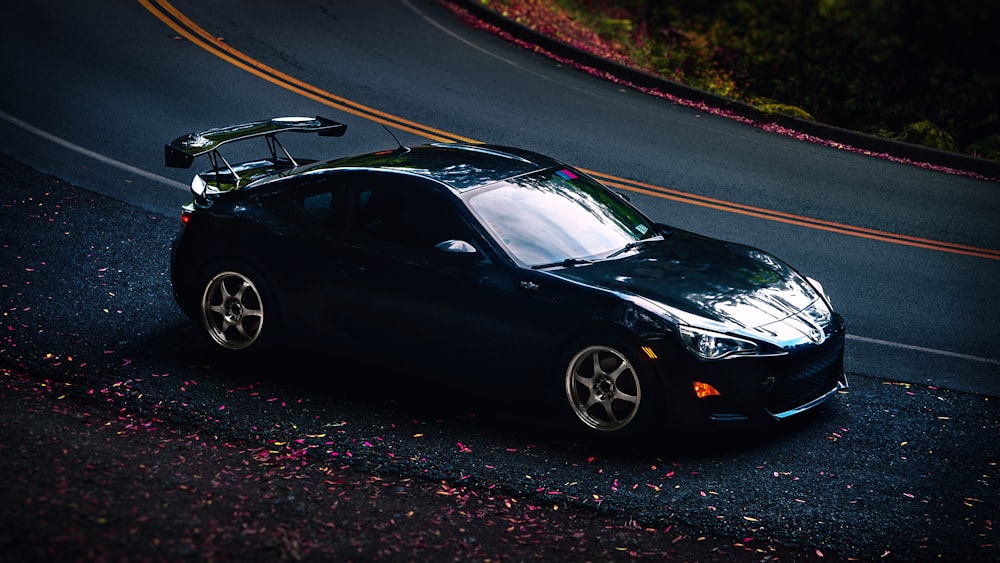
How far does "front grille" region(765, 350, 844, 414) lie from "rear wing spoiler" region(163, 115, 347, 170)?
3.71 meters

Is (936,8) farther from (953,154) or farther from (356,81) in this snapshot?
(356,81)

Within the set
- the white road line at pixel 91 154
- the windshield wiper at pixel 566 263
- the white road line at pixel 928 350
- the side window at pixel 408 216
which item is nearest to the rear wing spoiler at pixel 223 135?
the side window at pixel 408 216

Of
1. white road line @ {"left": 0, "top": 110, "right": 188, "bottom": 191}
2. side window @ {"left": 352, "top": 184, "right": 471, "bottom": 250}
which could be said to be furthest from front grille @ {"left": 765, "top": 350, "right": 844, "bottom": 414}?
white road line @ {"left": 0, "top": 110, "right": 188, "bottom": 191}

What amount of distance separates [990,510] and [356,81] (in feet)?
38.4

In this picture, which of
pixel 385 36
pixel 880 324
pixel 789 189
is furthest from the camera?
pixel 385 36

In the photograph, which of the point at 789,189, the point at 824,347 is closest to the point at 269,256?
the point at 824,347

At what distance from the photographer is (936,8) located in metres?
18.8

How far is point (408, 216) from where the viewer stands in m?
6.79

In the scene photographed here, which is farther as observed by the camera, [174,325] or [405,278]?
[174,325]

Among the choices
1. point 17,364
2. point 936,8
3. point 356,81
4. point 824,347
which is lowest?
point 17,364

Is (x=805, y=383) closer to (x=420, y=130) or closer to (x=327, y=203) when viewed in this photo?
(x=327, y=203)

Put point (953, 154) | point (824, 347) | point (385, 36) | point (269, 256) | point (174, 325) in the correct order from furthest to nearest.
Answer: point (385, 36), point (953, 154), point (174, 325), point (269, 256), point (824, 347)

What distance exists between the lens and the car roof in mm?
6957

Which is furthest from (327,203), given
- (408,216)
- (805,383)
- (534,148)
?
(534,148)
